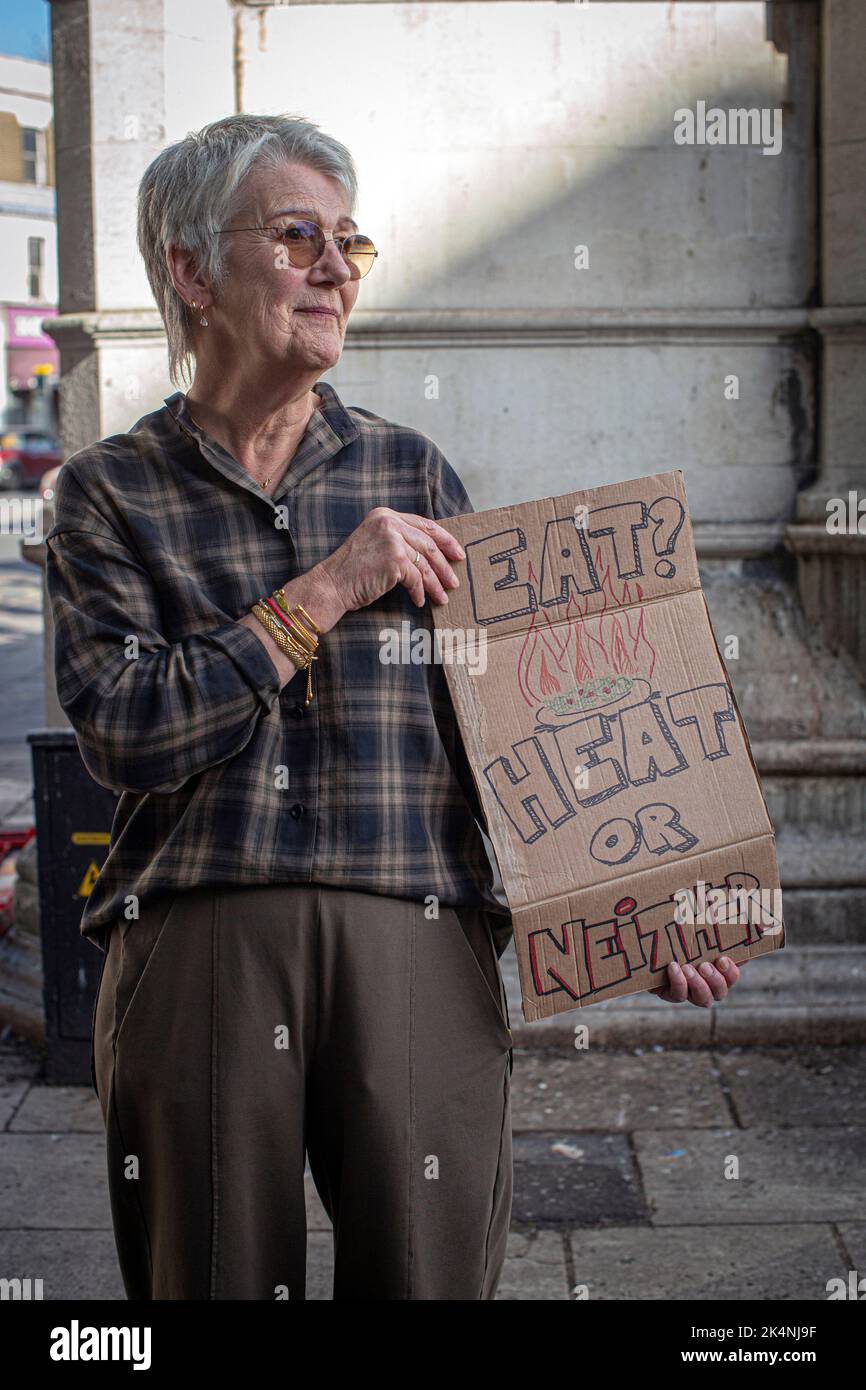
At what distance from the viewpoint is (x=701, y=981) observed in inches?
78.8

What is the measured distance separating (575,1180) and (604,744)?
210cm

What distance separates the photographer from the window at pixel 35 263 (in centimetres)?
4703

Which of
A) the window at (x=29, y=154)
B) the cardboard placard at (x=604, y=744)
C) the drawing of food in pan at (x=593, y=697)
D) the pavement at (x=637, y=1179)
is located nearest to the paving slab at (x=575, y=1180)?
the pavement at (x=637, y=1179)

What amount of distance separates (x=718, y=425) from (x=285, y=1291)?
3403mm

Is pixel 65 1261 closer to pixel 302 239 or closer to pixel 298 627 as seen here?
pixel 298 627

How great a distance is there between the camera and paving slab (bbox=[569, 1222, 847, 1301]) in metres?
3.21

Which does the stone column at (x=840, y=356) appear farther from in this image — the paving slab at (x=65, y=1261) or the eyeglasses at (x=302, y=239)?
the eyeglasses at (x=302, y=239)

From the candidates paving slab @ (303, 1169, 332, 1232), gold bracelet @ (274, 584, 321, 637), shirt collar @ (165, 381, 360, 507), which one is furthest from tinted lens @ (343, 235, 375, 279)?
paving slab @ (303, 1169, 332, 1232)

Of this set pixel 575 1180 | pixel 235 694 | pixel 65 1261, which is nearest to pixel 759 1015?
pixel 575 1180

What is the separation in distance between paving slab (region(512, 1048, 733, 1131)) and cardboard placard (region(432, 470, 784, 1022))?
2.19 m

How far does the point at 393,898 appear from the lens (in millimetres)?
1926

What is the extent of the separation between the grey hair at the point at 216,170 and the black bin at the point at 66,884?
255cm

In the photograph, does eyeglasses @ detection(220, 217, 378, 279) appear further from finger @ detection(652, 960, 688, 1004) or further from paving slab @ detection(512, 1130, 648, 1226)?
paving slab @ detection(512, 1130, 648, 1226)

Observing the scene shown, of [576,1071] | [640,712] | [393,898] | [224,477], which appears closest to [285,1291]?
[393,898]
